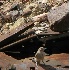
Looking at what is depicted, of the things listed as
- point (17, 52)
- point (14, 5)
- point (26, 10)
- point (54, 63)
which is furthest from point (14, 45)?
point (14, 5)

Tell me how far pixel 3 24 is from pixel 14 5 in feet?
3.45

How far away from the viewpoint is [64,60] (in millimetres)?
5547

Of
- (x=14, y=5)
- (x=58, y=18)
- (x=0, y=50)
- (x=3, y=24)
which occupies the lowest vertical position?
(x=0, y=50)

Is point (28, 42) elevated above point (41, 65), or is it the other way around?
point (28, 42)

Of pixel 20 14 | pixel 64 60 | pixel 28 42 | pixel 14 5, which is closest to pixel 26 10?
pixel 20 14

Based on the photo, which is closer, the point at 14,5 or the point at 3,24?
the point at 3,24

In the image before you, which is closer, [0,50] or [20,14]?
[0,50]

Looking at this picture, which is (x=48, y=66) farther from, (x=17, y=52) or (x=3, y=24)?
(x=3, y=24)

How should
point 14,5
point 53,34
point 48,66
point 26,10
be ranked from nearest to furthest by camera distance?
point 48,66, point 53,34, point 26,10, point 14,5

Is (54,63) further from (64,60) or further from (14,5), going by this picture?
(14,5)

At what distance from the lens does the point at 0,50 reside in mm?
6445

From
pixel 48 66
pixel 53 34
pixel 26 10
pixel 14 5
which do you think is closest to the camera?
pixel 48 66

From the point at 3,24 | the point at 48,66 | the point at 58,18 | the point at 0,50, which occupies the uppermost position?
the point at 3,24

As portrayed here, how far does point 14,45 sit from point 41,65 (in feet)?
3.79
